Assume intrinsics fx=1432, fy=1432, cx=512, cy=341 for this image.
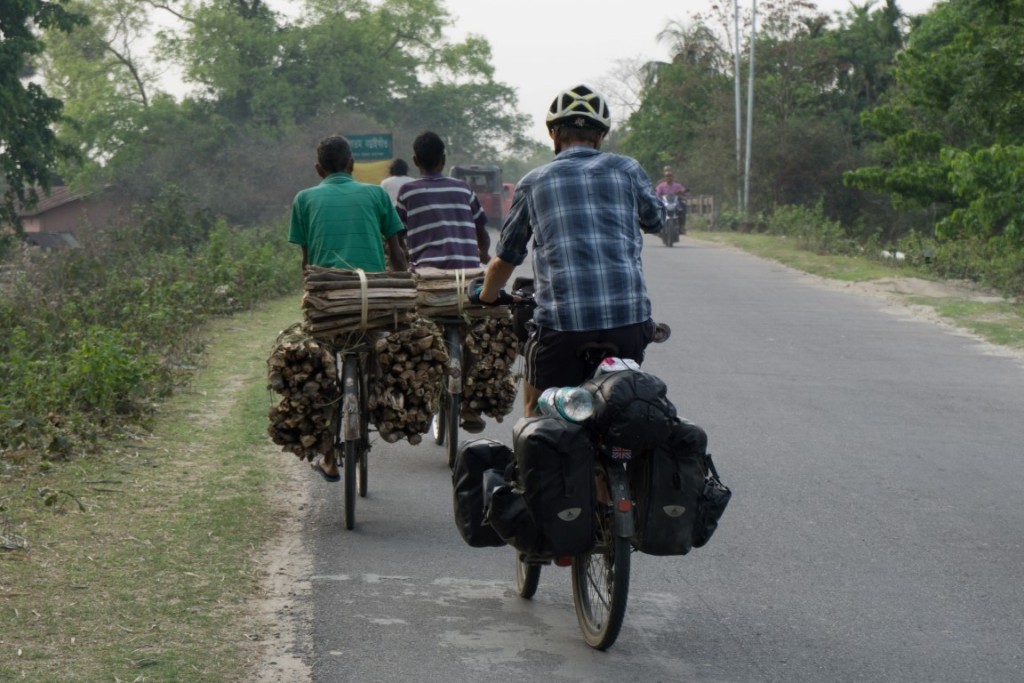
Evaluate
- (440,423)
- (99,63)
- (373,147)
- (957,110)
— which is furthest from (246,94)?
(440,423)

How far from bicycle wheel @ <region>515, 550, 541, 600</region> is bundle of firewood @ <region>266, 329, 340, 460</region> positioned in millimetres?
1754

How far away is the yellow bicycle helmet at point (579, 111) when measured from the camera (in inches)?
218

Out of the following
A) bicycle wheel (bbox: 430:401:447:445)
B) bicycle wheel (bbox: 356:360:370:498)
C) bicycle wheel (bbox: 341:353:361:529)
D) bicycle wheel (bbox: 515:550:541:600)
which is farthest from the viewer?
bicycle wheel (bbox: 430:401:447:445)

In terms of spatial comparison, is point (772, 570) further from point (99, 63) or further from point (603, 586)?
point (99, 63)

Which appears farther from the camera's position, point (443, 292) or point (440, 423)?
point (440, 423)

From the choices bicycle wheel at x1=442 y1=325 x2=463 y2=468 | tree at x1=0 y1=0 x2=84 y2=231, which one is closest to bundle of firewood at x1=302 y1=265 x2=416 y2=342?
bicycle wheel at x1=442 y1=325 x2=463 y2=468

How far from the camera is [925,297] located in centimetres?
2050

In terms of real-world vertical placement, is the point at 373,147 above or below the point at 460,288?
above

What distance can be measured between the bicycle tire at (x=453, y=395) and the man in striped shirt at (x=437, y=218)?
0.55 metres

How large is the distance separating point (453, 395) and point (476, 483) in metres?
3.27

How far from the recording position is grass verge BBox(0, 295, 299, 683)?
16.8ft

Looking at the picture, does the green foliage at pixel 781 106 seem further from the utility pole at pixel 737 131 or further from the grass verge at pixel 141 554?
the grass verge at pixel 141 554

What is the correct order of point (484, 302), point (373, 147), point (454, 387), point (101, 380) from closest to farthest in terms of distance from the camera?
point (484, 302), point (454, 387), point (101, 380), point (373, 147)

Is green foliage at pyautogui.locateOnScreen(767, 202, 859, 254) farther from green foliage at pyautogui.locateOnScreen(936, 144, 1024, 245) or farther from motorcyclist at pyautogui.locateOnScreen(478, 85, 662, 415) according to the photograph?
motorcyclist at pyautogui.locateOnScreen(478, 85, 662, 415)
